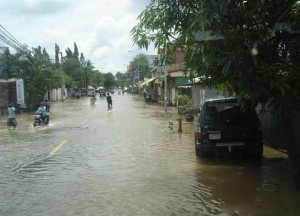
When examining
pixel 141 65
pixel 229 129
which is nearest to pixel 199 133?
pixel 229 129

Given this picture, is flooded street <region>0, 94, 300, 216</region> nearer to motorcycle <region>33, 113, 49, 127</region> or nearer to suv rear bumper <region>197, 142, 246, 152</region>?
suv rear bumper <region>197, 142, 246, 152</region>

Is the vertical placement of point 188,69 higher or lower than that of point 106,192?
higher

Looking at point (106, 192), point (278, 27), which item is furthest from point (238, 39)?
point (106, 192)

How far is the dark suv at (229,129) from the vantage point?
12.5 m

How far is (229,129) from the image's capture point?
1247 cm

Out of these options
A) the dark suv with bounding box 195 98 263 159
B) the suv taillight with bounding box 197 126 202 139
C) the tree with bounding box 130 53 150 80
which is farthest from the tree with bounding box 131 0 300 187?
the tree with bounding box 130 53 150 80

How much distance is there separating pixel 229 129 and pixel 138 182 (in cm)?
324

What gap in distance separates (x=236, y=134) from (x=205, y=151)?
1.00 m

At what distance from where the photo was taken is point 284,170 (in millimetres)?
11375

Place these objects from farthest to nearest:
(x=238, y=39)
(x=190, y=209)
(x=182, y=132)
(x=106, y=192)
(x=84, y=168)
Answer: (x=182, y=132) → (x=84, y=168) → (x=106, y=192) → (x=190, y=209) → (x=238, y=39)

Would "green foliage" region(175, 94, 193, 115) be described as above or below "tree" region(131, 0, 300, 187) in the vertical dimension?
below

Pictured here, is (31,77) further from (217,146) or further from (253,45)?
(253,45)

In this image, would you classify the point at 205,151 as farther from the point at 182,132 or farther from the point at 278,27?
the point at 182,132

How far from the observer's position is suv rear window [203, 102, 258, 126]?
494 inches
